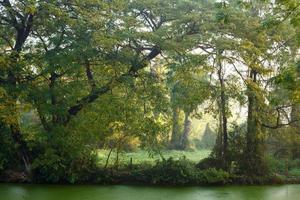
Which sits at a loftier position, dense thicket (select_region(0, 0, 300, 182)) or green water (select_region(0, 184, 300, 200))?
dense thicket (select_region(0, 0, 300, 182))

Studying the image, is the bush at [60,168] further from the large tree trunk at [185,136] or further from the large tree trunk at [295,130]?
the large tree trunk at [185,136]

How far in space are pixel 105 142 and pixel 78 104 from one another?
141cm

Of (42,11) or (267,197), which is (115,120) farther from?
(267,197)

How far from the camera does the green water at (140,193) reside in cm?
960

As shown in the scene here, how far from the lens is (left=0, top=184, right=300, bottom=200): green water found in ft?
31.5

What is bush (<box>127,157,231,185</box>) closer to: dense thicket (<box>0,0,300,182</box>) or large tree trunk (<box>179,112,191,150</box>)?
dense thicket (<box>0,0,300,182</box>)

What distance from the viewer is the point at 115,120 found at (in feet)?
38.1

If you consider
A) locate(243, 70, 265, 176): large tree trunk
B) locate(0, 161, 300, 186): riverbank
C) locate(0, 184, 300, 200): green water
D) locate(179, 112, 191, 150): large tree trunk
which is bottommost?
locate(0, 184, 300, 200): green water

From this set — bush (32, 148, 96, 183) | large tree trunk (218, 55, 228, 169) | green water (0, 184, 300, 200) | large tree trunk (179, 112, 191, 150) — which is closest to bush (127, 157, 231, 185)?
green water (0, 184, 300, 200)

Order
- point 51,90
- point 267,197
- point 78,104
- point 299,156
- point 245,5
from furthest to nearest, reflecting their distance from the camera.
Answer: point 299,156, point 78,104, point 51,90, point 267,197, point 245,5

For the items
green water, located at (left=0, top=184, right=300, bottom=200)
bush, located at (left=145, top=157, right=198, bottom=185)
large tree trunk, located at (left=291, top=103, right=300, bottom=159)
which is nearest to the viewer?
green water, located at (left=0, top=184, right=300, bottom=200)

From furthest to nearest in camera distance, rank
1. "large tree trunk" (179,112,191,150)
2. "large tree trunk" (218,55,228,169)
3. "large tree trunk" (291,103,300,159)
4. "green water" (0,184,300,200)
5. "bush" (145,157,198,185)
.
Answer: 1. "large tree trunk" (179,112,191,150)
2. "large tree trunk" (291,103,300,159)
3. "large tree trunk" (218,55,228,169)
4. "bush" (145,157,198,185)
5. "green water" (0,184,300,200)

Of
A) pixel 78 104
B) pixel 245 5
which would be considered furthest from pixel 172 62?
pixel 245 5

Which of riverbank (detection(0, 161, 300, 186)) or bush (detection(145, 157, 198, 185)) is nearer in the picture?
riverbank (detection(0, 161, 300, 186))
